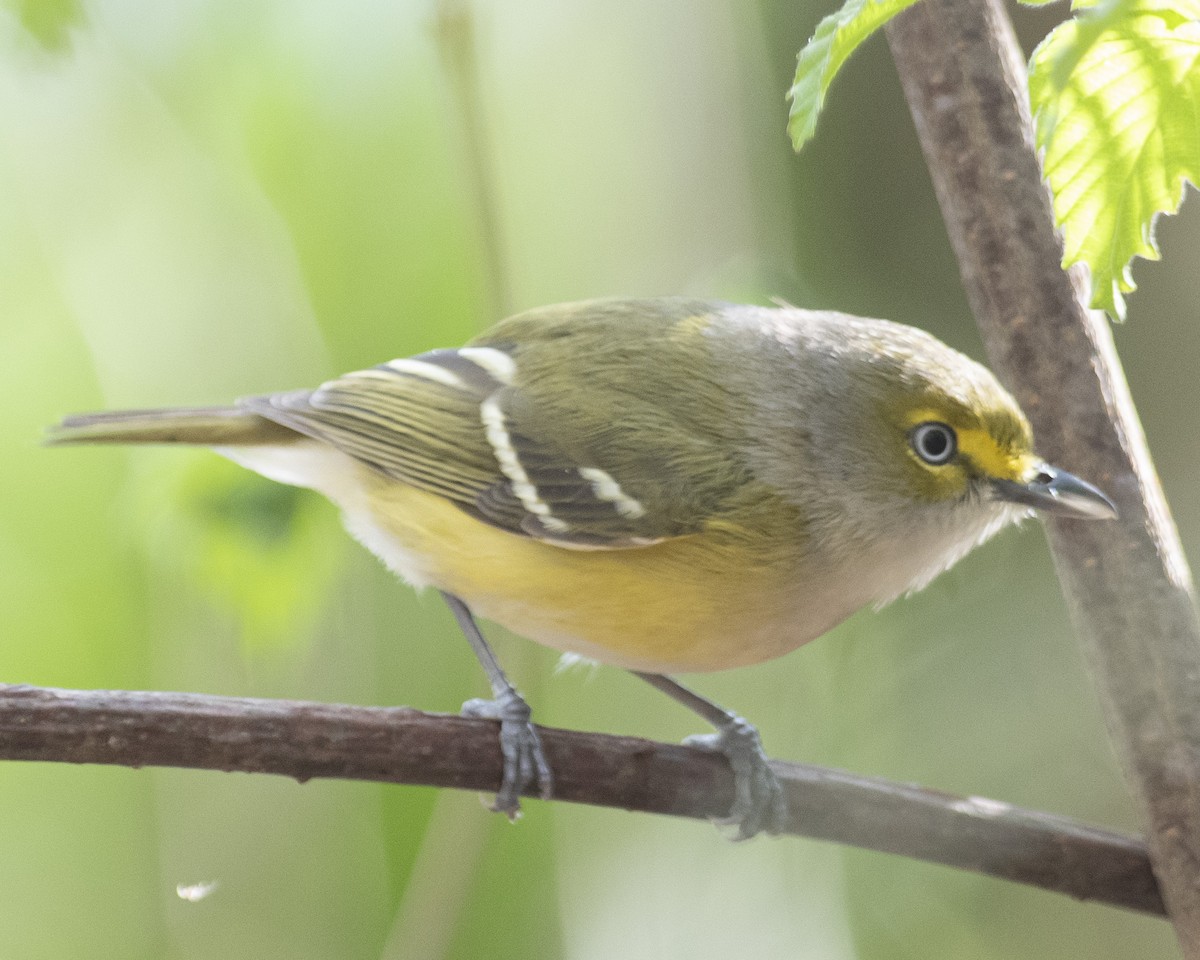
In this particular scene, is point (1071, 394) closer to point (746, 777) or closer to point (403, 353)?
point (746, 777)

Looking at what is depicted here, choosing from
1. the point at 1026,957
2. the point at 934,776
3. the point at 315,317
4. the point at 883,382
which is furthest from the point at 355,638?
the point at 1026,957

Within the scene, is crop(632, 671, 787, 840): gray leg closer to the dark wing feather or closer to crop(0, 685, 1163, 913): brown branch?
crop(0, 685, 1163, 913): brown branch

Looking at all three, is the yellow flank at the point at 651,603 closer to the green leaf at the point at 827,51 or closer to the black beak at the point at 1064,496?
the black beak at the point at 1064,496

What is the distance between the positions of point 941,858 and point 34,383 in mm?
1514

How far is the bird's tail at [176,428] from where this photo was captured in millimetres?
1491

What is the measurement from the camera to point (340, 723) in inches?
43.9

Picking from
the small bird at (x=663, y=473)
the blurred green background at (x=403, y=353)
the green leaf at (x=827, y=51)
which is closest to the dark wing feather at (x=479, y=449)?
the small bird at (x=663, y=473)

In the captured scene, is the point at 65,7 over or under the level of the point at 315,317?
over

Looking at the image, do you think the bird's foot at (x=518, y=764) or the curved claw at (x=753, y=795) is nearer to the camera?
the bird's foot at (x=518, y=764)

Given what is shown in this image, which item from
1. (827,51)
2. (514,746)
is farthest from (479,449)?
(827,51)

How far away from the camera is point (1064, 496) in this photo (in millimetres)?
1212

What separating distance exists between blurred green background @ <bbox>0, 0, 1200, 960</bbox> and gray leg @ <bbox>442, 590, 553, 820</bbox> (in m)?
0.09

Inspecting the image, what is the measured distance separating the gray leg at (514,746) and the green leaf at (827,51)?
699 mm

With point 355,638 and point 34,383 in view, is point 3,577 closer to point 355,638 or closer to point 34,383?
point 34,383
